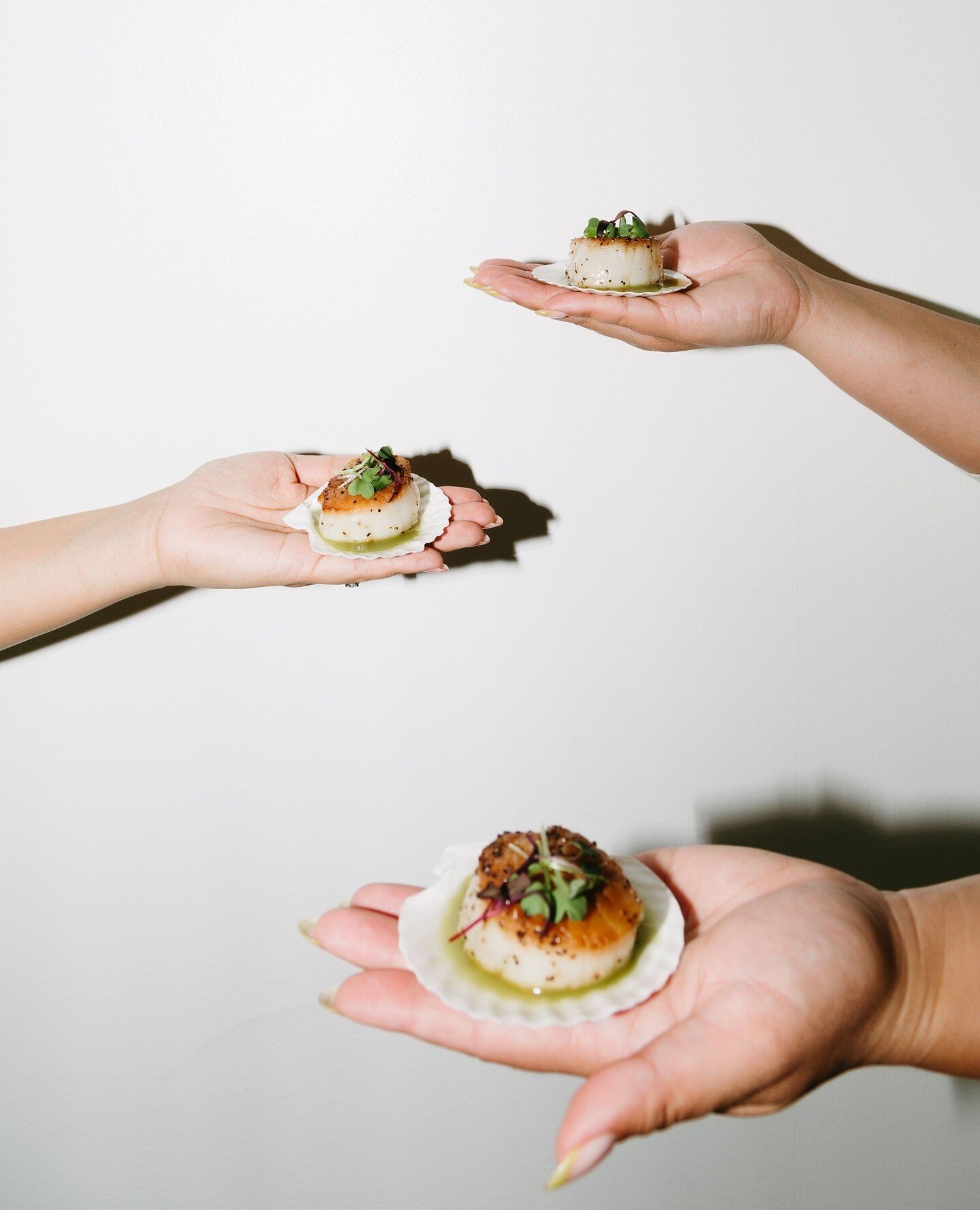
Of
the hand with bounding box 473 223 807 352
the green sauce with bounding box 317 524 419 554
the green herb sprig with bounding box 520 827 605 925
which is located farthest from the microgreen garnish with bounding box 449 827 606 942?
the hand with bounding box 473 223 807 352

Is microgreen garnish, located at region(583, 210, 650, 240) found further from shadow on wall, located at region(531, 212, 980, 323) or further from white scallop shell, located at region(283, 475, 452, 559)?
white scallop shell, located at region(283, 475, 452, 559)

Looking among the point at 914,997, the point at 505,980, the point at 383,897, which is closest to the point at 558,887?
the point at 505,980

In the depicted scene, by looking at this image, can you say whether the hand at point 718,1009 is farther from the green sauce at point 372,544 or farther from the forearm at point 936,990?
the green sauce at point 372,544

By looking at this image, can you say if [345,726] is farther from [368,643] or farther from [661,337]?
[661,337]

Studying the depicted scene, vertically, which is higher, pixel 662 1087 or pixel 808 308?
pixel 808 308

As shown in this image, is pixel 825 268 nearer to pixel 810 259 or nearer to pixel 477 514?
pixel 810 259

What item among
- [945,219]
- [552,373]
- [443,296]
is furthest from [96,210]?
[945,219]

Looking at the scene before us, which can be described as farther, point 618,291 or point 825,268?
point 825,268
